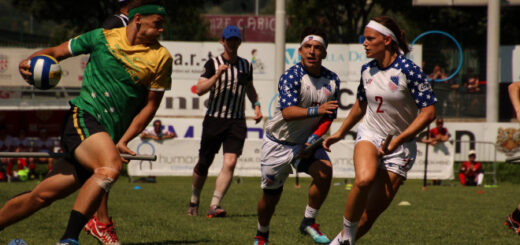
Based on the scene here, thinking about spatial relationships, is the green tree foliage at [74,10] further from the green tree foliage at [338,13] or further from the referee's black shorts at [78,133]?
the referee's black shorts at [78,133]

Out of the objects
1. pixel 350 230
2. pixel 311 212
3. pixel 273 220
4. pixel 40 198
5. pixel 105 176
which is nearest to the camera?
pixel 105 176

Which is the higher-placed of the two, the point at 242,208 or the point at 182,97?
the point at 182,97

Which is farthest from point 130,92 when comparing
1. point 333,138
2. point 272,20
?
point 272,20

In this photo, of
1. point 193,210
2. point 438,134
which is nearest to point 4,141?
point 438,134

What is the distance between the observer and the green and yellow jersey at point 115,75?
6.17 metres

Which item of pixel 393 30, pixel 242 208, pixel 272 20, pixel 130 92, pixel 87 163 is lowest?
pixel 242 208

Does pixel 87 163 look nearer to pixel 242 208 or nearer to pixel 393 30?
pixel 393 30

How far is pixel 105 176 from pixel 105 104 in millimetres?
689

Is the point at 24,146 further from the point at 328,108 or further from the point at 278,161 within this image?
the point at 328,108

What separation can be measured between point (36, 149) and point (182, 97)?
432 cm

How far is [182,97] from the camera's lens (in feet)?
76.9

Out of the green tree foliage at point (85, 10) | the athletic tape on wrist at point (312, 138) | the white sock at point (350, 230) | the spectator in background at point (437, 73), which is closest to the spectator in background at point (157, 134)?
the spectator in background at point (437, 73)

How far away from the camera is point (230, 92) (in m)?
10.9

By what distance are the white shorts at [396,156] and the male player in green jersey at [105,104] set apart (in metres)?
1.78
